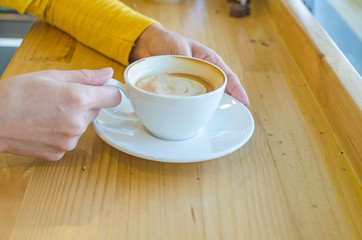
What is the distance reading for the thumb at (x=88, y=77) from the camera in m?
0.59

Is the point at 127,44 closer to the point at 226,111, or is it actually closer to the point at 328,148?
the point at 226,111

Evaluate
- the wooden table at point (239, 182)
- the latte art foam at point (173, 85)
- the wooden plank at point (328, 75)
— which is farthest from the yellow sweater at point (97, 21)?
the wooden plank at point (328, 75)

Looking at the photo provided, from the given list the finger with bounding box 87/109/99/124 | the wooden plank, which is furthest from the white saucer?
the wooden plank

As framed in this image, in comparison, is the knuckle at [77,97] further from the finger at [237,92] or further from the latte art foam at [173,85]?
the finger at [237,92]

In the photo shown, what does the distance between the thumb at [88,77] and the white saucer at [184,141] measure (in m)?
0.07

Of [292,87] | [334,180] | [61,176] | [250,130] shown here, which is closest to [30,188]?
[61,176]

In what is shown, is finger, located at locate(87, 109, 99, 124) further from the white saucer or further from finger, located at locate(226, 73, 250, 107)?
finger, located at locate(226, 73, 250, 107)

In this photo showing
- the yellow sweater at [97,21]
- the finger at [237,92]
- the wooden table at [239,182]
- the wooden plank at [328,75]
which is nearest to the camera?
the wooden table at [239,182]

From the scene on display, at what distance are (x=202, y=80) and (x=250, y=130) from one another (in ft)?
0.40

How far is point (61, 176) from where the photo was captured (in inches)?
22.4

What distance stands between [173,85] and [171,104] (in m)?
0.10

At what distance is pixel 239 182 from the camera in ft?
1.88

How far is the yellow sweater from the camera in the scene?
2.90 ft

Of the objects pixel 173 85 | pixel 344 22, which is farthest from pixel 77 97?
pixel 344 22
